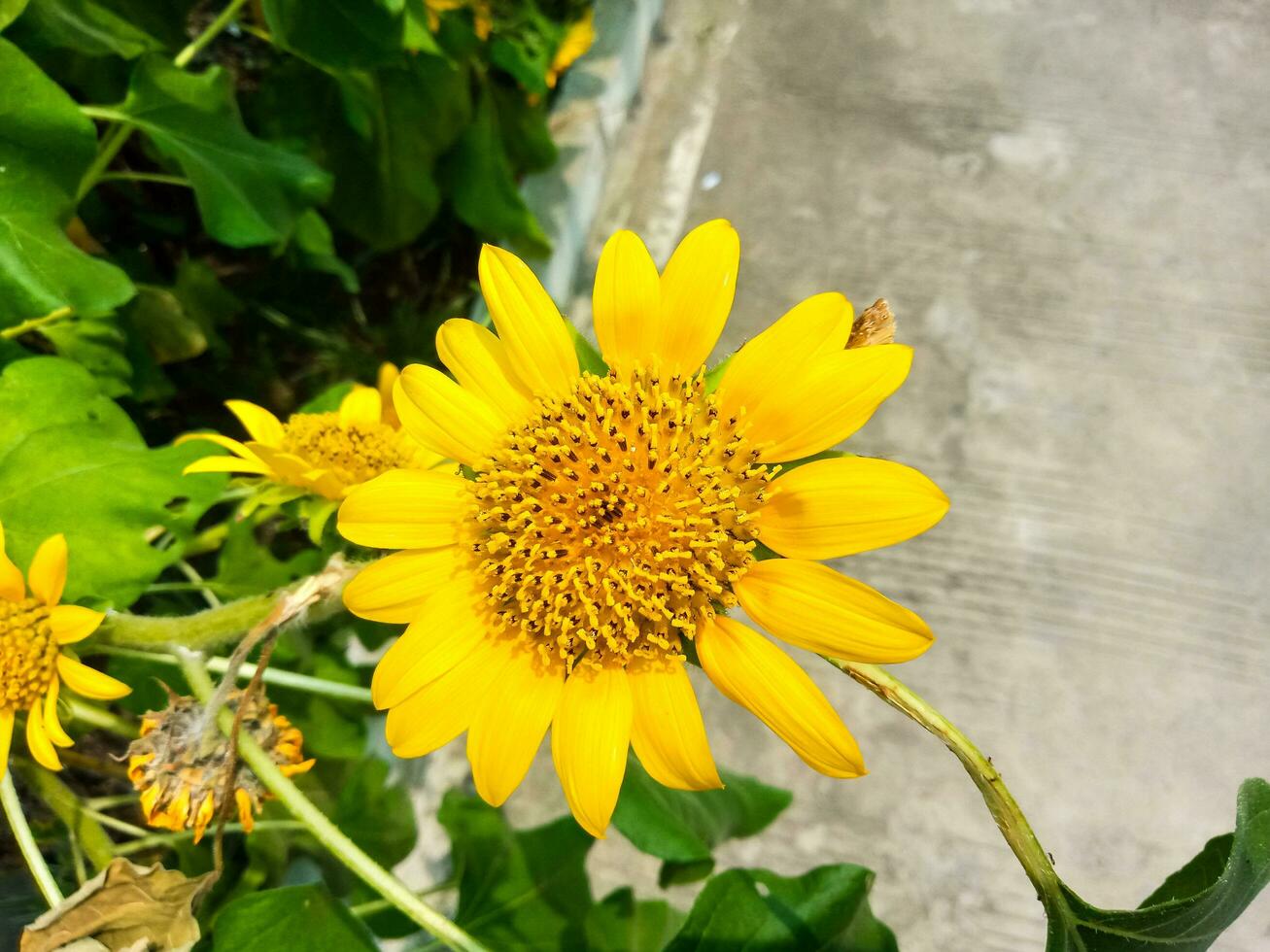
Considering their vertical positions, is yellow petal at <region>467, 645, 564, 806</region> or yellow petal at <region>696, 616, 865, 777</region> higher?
yellow petal at <region>467, 645, 564, 806</region>

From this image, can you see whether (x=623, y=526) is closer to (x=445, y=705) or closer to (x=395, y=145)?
(x=445, y=705)

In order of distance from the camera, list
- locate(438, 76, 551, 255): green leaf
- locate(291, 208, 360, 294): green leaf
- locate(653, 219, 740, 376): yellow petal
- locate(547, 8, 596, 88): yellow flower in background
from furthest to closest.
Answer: locate(547, 8, 596, 88): yellow flower in background < locate(438, 76, 551, 255): green leaf < locate(291, 208, 360, 294): green leaf < locate(653, 219, 740, 376): yellow petal

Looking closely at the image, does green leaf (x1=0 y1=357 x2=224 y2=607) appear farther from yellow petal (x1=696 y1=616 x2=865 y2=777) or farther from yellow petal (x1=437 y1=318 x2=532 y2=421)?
yellow petal (x1=696 y1=616 x2=865 y2=777)

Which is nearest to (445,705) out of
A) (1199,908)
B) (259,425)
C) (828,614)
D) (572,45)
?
(828,614)

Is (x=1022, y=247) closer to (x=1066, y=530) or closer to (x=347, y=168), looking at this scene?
(x=1066, y=530)

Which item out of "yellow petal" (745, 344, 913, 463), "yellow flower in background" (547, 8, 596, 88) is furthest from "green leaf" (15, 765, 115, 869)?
"yellow flower in background" (547, 8, 596, 88)

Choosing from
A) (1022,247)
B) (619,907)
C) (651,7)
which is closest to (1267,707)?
(1022,247)

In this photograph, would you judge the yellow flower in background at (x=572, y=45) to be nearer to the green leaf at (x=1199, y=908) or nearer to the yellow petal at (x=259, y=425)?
the yellow petal at (x=259, y=425)
